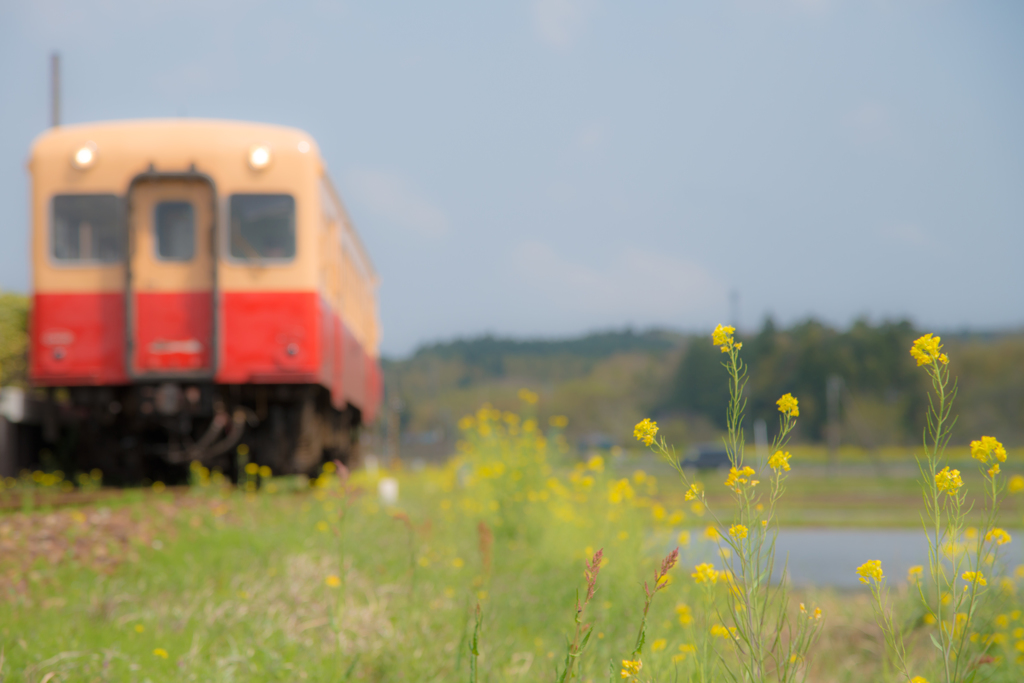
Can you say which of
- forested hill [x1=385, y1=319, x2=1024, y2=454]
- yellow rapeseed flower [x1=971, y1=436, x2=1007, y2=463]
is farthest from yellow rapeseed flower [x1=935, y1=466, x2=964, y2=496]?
forested hill [x1=385, y1=319, x2=1024, y2=454]

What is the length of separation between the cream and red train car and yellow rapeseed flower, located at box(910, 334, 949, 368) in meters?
6.92

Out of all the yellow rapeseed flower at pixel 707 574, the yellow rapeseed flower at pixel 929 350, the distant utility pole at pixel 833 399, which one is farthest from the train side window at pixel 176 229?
the distant utility pole at pixel 833 399

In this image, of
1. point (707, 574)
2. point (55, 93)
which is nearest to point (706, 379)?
point (55, 93)

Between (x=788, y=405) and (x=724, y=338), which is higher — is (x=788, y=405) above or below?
below

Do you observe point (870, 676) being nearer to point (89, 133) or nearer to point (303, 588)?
point (303, 588)

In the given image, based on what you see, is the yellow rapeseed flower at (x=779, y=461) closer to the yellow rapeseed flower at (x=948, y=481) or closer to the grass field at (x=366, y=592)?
the yellow rapeseed flower at (x=948, y=481)

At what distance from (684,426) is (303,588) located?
52.5 metres

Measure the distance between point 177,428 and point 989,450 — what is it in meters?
7.94

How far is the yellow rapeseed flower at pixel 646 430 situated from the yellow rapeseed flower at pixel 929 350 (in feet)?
1.79

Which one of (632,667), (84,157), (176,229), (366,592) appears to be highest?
(84,157)

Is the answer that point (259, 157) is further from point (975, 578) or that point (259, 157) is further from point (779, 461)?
point (975, 578)

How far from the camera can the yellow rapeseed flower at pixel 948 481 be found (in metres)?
1.77

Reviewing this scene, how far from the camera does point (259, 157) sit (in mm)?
8352

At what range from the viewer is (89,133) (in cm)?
834
